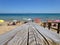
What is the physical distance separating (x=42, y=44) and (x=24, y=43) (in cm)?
17

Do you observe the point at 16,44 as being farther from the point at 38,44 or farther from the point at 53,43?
the point at 53,43

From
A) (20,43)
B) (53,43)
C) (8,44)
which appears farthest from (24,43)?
(53,43)

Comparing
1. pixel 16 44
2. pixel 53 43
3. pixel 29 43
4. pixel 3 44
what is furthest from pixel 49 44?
pixel 3 44

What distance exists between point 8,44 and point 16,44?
0.24ft

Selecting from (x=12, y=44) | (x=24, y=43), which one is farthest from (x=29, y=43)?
(x=12, y=44)

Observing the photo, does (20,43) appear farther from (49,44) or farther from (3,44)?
(49,44)

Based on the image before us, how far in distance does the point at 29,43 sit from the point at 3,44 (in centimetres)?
24

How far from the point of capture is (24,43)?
3.97ft

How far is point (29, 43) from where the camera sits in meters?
1.19

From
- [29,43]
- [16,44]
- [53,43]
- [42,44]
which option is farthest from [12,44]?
[53,43]

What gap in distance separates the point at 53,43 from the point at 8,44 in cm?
40

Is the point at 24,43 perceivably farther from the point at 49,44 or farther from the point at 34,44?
the point at 49,44

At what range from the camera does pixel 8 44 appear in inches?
46.2

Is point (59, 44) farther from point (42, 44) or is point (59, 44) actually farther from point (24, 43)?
point (24, 43)
